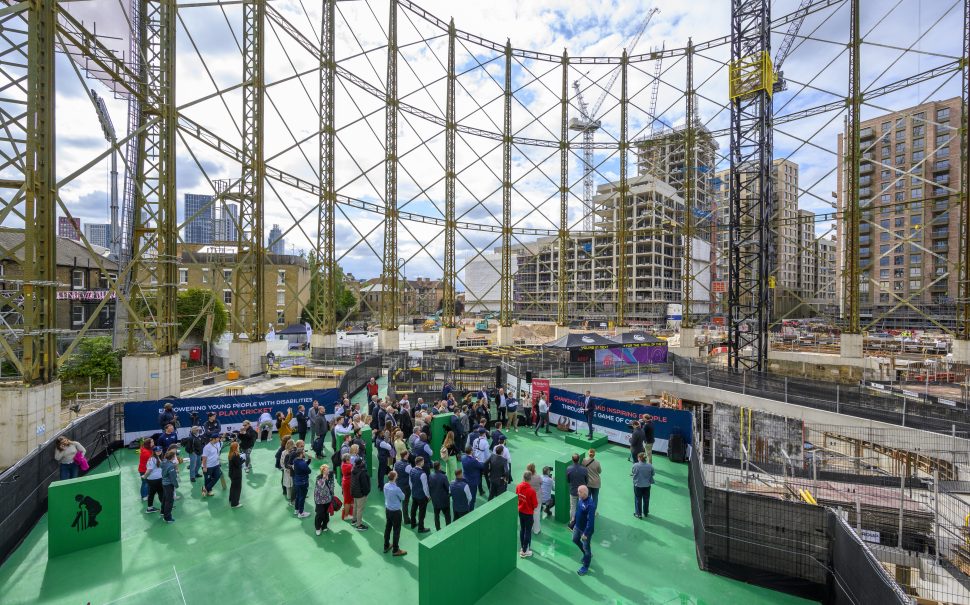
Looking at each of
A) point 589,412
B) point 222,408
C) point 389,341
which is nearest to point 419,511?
point 589,412

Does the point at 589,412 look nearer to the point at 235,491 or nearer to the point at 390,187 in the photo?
the point at 235,491

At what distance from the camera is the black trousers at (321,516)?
22.5 feet

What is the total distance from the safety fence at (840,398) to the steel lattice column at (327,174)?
53.6 feet

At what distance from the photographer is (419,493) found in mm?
6781

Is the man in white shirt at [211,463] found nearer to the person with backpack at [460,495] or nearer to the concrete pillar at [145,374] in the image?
the person with backpack at [460,495]

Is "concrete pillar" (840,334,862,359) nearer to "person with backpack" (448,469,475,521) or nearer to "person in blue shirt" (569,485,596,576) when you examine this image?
"person in blue shirt" (569,485,596,576)


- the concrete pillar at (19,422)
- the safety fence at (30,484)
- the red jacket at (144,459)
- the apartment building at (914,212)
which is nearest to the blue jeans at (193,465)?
the red jacket at (144,459)

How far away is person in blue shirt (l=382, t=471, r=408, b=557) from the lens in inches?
245

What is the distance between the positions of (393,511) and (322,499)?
4.02ft

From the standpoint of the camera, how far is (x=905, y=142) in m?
59.5

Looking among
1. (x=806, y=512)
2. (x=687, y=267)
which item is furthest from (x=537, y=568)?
(x=687, y=267)

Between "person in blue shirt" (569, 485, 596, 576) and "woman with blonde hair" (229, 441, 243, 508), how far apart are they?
18.0 ft

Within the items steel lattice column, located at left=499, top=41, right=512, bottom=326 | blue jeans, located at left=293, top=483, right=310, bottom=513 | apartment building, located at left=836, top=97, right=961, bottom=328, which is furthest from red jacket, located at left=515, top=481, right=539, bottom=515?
apartment building, located at left=836, top=97, right=961, bottom=328

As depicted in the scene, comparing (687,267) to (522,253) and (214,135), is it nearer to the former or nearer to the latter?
(214,135)
